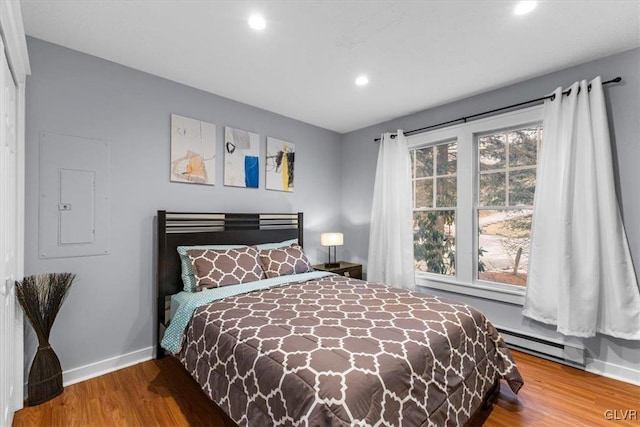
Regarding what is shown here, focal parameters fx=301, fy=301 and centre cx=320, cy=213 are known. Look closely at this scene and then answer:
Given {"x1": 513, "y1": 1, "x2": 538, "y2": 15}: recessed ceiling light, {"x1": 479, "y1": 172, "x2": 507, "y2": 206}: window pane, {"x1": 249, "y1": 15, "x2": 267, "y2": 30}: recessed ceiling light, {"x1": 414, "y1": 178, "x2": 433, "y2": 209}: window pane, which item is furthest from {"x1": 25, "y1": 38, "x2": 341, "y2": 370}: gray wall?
{"x1": 479, "y1": 172, "x2": 507, "y2": 206}: window pane

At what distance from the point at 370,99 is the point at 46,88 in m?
2.78

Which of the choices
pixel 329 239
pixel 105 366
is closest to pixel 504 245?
pixel 329 239

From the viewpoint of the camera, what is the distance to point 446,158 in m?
3.52

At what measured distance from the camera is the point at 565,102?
2553mm

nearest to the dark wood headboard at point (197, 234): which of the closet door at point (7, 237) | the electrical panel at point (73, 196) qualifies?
the electrical panel at point (73, 196)

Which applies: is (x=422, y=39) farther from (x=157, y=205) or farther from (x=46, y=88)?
(x=46, y=88)

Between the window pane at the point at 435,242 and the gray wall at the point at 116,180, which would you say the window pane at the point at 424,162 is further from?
the gray wall at the point at 116,180

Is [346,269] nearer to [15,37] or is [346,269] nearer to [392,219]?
[392,219]

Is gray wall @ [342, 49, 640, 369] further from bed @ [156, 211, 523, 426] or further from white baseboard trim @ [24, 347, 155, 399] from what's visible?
white baseboard trim @ [24, 347, 155, 399]

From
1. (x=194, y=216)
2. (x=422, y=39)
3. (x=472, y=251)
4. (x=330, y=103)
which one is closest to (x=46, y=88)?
(x=194, y=216)

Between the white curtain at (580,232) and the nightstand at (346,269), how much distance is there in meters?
1.86

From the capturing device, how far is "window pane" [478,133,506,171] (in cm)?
309

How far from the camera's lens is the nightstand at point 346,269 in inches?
147

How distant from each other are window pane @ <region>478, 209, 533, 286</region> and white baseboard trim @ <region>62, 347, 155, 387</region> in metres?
3.37
